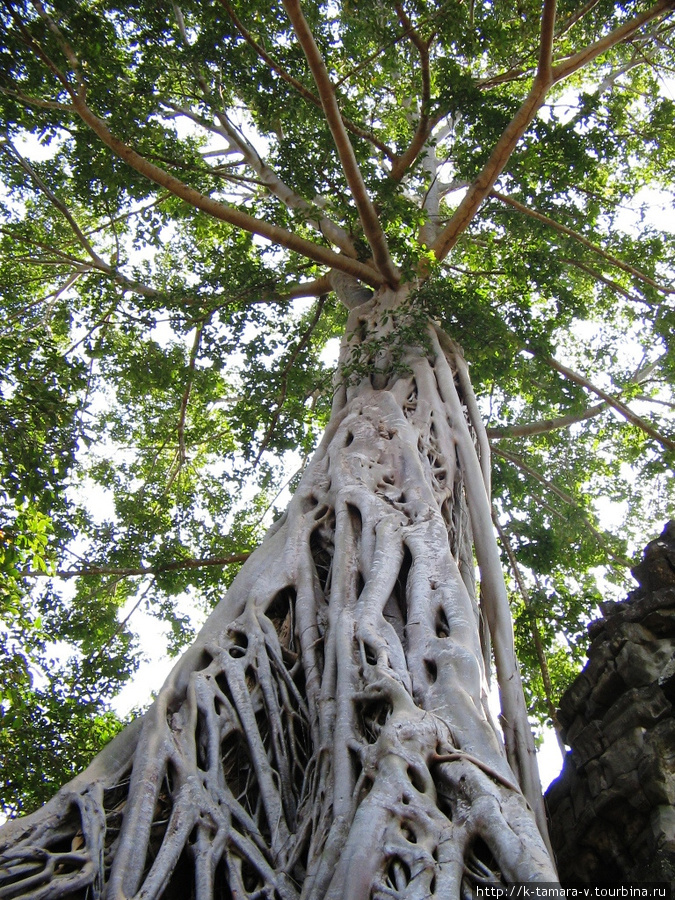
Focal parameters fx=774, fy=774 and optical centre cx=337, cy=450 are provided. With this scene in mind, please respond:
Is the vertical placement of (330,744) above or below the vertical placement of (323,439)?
below

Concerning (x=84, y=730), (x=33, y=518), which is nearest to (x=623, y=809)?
(x=33, y=518)

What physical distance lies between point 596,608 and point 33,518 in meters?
4.32

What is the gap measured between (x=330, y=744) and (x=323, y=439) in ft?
8.04

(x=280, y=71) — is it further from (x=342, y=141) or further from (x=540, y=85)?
(x=540, y=85)

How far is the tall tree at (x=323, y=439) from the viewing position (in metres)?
2.32

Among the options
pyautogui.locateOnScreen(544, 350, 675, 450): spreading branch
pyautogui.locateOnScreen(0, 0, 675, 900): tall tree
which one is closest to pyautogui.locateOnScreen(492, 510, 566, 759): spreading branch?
pyautogui.locateOnScreen(0, 0, 675, 900): tall tree

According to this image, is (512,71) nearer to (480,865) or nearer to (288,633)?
(288,633)

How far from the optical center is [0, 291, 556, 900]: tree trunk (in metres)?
2.07

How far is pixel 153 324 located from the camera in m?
6.14

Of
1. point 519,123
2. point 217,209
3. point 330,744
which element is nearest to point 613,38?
point 519,123

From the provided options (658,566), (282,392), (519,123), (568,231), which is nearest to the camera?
(658,566)

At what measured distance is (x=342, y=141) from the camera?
4520 mm

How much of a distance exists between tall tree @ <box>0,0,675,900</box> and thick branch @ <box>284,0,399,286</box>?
0.06 feet

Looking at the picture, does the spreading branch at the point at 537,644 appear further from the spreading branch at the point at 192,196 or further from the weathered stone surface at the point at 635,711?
the spreading branch at the point at 192,196
